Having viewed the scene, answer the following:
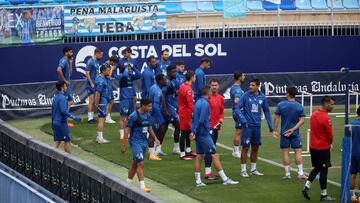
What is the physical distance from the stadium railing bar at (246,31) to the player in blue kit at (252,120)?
41.0 feet

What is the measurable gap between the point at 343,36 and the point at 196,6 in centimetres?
474

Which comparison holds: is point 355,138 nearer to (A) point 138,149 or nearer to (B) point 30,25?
(A) point 138,149

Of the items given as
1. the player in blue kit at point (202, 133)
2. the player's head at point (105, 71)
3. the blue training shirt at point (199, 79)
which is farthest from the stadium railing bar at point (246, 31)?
the player in blue kit at point (202, 133)

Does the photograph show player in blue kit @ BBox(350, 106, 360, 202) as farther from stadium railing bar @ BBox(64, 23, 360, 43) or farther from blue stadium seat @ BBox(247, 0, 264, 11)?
blue stadium seat @ BBox(247, 0, 264, 11)

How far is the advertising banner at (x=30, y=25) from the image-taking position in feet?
103

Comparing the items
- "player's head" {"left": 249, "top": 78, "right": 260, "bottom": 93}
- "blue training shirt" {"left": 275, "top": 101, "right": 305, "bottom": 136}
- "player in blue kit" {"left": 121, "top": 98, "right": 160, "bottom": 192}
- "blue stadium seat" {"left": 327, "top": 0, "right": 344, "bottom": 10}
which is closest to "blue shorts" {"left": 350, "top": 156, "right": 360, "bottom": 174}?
"blue training shirt" {"left": 275, "top": 101, "right": 305, "bottom": 136}

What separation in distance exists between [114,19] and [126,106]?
25.6ft

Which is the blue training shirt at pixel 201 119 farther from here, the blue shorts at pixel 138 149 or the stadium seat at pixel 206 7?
the stadium seat at pixel 206 7

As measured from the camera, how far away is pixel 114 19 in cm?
3316

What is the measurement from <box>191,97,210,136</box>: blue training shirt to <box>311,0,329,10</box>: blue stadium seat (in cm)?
1870

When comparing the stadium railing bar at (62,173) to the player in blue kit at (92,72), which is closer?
the stadium railing bar at (62,173)

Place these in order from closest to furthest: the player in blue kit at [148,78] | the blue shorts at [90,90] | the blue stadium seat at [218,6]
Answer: the player in blue kit at [148,78] → the blue shorts at [90,90] → the blue stadium seat at [218,6]

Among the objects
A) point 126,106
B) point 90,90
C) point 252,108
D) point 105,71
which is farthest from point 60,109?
point 90,90

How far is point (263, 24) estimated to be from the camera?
35312mm
